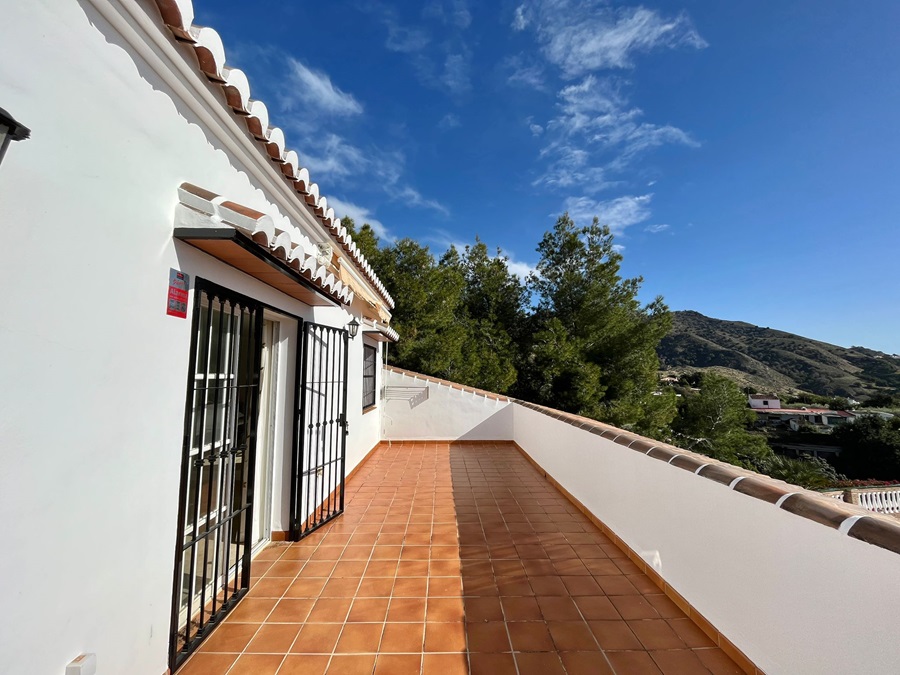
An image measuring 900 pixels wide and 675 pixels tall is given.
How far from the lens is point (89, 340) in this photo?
7.12ft

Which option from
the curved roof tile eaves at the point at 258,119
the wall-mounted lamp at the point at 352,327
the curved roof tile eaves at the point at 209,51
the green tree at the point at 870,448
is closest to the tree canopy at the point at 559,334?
the wall-mounted lamp at the point at 352,327

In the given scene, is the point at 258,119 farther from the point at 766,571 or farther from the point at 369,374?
the point at 369,374

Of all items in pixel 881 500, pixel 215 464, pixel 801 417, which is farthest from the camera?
pixel 801 417

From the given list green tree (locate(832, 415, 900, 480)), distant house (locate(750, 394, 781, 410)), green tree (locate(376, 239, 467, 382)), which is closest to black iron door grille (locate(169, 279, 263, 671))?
green tree (locate(376, 239, 467, 382))

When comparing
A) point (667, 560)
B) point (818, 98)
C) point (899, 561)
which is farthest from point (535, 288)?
point (899, 561)

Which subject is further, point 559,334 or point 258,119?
point 559,334

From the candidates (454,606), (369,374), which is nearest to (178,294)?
(454,606)

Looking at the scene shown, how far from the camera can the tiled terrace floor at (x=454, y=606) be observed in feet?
10.5

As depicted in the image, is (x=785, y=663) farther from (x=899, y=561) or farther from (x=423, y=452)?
(x=423, y=452)

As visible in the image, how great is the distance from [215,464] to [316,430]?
7.56 ft

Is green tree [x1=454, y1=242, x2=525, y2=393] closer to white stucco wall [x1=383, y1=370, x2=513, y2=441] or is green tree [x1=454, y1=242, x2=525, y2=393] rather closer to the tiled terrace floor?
white stucco wall [x1=383, y1=370, x2=513, y2=441]

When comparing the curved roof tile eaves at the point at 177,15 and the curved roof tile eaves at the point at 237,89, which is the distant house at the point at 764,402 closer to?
the curved roof tile eaves at the point at 237,89

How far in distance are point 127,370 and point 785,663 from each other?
5216 mm

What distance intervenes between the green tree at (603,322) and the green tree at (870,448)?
33.2 meters
